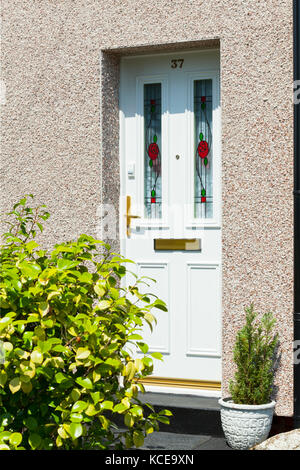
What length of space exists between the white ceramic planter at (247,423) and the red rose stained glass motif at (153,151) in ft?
6.60

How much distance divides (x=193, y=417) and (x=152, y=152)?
6.69ft

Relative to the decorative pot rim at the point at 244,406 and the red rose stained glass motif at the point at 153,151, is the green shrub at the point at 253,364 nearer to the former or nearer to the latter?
the decorative pot rim at the point at 244,406

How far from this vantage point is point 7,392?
303 centimetres

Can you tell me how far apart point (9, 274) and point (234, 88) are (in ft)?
7.81

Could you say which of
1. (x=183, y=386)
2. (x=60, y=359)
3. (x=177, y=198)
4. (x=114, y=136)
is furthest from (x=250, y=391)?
(x=114, y=136)

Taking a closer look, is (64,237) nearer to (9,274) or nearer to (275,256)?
(275,256)

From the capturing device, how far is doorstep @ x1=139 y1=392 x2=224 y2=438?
4633mm

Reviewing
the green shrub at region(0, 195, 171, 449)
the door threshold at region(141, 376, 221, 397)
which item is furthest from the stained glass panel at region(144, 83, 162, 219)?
the green shrub at region(0, 195, 171, 449)

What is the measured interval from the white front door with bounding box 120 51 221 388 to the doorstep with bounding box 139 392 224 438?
286mm

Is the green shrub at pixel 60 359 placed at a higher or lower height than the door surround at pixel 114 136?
lower

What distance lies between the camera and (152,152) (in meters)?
5.29

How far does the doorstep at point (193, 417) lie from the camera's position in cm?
463

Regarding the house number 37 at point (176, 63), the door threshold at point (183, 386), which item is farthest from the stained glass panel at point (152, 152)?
the door threshold at point (183, 386)

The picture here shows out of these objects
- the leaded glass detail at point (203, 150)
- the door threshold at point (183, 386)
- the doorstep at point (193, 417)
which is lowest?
the doorstep at point (193, 417)
